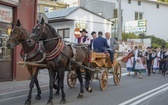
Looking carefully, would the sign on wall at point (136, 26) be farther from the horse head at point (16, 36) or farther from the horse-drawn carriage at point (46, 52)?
the horse head at point (16, 36)

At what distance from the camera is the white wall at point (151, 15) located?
48347 mm

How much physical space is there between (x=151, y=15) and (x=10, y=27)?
41.6m

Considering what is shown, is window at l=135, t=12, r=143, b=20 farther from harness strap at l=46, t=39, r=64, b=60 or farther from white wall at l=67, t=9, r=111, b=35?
harness strap at l=46, t=39, r=64, b=60

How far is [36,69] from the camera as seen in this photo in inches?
374

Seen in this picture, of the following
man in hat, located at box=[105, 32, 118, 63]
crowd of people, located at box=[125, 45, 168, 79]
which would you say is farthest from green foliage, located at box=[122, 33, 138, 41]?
man in hat, located at box=[105, 32, 118, 63]

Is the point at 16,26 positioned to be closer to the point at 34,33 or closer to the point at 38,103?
the point at 34,33

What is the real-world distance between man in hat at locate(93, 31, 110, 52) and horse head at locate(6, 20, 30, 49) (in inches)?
135

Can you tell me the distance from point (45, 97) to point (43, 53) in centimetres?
186

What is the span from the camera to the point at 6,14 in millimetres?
13430

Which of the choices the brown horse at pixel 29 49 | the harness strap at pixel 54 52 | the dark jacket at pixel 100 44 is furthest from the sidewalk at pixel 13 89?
the dark jacket at pixel 100 44

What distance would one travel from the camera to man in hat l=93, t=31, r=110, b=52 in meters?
11.9

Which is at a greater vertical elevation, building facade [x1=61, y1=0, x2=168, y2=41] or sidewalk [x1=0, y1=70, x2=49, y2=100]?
building facade [x1=61, y1=0, x2=168, y2=41]

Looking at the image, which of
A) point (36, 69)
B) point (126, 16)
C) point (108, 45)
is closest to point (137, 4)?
point (126, 16)

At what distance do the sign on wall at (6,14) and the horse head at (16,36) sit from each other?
14.1 ft
